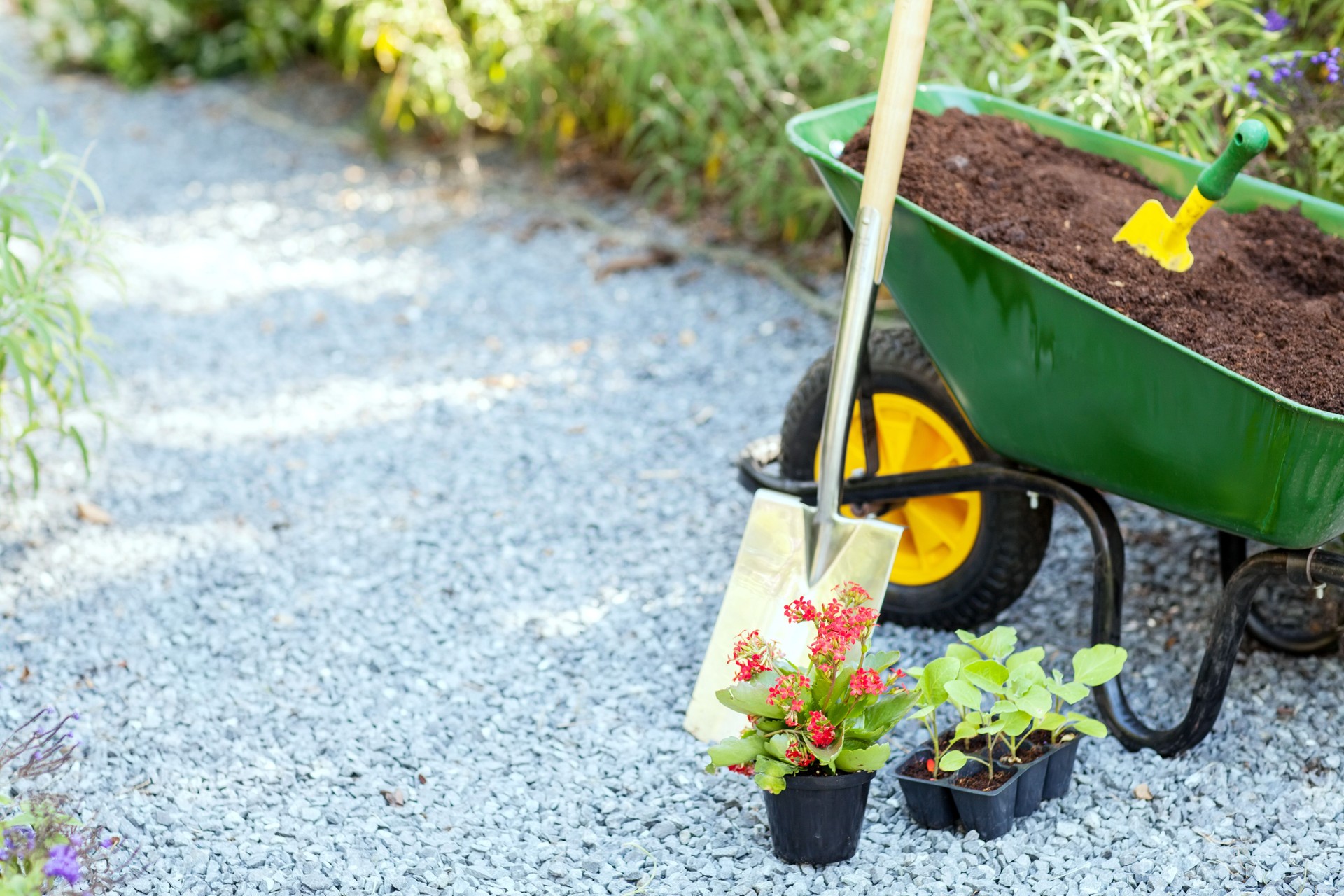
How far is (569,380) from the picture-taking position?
10.6 feet

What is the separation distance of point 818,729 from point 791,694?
0.06 metres

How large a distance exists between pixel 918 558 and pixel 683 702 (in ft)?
1.63

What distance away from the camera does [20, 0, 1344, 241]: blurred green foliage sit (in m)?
2.27

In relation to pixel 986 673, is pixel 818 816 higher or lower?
lower

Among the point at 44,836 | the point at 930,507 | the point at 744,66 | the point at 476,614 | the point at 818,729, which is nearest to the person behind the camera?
the point at 44,836

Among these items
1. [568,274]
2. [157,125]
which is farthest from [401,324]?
[157,125]

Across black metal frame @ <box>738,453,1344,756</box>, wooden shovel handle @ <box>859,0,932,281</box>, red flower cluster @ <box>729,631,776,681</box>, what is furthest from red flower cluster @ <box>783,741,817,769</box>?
wooden shovel handle @ <box>859,0,932,281</box>

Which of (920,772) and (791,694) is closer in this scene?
(791,694)

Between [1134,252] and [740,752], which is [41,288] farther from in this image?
[1134,252]

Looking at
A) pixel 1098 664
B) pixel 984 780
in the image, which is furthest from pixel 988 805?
pixel 1098 664

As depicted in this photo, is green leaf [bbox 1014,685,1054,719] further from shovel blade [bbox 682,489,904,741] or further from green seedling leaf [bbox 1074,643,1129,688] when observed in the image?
shovel blade [bbox 682,489,904,741]

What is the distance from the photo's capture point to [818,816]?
1.60 metres

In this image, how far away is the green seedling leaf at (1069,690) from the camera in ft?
5.23

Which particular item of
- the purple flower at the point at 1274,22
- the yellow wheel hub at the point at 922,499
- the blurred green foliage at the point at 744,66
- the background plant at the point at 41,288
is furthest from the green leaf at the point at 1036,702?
the background plant at the point at 41,288
